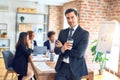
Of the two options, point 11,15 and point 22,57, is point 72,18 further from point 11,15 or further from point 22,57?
point 11,15

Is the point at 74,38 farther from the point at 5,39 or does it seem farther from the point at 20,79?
the point at 5,39

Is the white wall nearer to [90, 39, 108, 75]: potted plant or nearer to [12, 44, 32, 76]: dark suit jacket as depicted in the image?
[90, 39, 108, 75]: potted plant

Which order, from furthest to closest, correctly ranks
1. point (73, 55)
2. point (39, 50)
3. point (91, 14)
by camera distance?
1. point (91, 14)
2. point (39, 50)
3. point (73, 55)

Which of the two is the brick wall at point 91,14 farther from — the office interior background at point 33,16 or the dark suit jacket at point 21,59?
the dark suit jacket at point 21,59

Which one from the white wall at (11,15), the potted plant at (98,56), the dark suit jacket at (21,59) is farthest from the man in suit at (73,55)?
the white wall at (11,15)

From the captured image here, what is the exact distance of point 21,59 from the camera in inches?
156

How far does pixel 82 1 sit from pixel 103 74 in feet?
6.64

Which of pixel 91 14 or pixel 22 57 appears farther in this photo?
pixel 91 14

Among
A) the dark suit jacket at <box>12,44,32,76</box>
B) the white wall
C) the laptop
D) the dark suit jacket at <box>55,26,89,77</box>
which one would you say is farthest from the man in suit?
the white wall

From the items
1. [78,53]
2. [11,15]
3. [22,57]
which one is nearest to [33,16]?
[11,15]

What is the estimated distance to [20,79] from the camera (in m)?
4.17

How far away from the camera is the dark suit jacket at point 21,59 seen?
394 cm

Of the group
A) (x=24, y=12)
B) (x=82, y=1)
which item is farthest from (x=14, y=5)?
(x=82, y=1)

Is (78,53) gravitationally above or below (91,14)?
below
